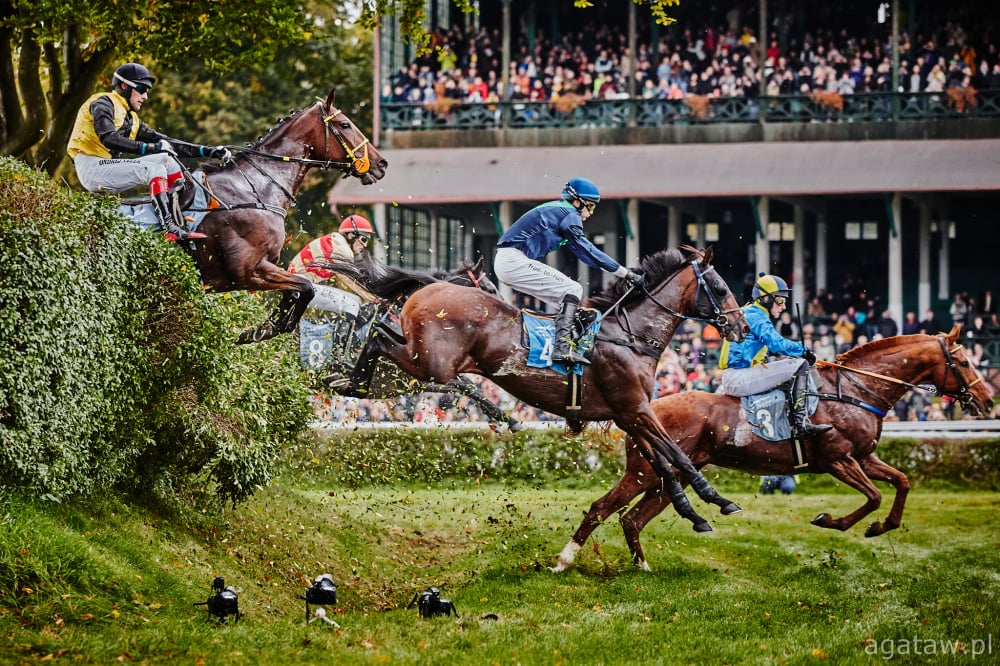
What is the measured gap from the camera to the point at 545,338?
943 centimetres

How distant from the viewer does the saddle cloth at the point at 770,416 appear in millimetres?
11188

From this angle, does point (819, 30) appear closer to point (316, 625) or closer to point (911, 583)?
point (911, 583)

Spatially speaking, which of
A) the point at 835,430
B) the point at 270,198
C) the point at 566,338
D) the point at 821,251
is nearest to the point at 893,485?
the point at 835,430

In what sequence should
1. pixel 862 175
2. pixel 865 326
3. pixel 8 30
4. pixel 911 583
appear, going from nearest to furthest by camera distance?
1. pixel 911 583
2. pixel 8 30
3. pixel 865 326
4. pixel 862 175

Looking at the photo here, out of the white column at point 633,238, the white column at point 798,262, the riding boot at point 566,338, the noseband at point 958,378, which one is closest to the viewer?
the riding boot at point 566,338

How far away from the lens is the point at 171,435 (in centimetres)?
976

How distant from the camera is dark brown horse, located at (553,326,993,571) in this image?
11.0 meters

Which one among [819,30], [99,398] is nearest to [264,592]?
[99,398]

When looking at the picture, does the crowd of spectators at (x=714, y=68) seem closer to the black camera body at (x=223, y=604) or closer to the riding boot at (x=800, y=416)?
the riding boot at (x=800, y=416)

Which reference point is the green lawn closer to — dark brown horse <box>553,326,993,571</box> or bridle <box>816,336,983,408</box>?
dark brown horse <box>553,326,993,571</box>

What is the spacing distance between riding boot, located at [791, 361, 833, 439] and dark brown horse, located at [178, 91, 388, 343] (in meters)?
4.14

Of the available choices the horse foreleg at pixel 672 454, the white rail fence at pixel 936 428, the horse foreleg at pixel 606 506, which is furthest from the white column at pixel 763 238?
the horse foreleg at pixel 672 454

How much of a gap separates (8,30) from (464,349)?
7115mm

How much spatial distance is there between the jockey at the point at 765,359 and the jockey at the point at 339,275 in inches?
133
